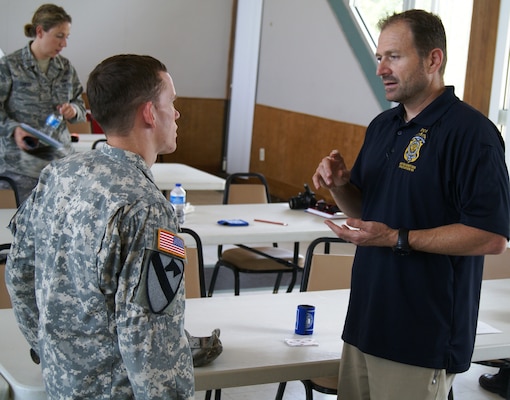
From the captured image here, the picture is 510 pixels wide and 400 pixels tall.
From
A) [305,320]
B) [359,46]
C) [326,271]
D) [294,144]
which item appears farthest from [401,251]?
[294,144]

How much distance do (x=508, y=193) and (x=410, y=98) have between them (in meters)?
0.42

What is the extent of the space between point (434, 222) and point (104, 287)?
41.3 inches

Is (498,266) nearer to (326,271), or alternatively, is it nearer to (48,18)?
(326,271)

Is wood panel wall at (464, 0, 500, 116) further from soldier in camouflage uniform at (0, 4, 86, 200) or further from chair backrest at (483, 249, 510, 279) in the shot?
soldier in camouflage uniform at (0, 4, 86, 200)

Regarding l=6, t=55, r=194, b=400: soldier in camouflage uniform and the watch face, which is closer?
l=6, t=55, r=194, b=400: soldier in camouflage uniform

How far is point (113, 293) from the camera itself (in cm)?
191

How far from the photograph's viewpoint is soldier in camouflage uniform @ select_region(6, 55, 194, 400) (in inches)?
72.9

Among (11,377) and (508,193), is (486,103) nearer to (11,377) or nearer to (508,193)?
(508,193)

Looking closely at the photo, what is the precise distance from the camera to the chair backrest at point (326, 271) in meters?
3.88

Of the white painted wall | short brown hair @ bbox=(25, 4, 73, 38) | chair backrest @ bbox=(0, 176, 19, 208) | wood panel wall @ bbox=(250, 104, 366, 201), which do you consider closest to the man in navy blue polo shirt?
chair backrest @ bbox=(0, 176, 19, 208)

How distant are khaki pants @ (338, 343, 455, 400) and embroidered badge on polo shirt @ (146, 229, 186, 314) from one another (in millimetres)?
915

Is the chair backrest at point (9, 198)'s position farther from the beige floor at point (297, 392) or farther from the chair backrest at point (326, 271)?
the chair backrest at point (326, 271)

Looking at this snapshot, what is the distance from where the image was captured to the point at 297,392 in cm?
445

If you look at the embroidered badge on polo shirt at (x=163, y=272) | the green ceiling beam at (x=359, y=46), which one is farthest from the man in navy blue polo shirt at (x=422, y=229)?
the green ceiling beam at (x=359, y=46)
